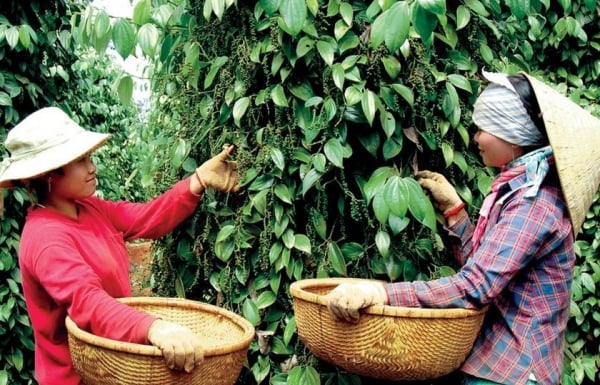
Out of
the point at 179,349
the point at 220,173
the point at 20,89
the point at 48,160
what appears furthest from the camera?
the point at 20,89

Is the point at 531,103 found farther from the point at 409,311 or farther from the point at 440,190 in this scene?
the point at 409,311

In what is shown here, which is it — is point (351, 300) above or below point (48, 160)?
below

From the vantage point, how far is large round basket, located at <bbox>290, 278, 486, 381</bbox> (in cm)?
135

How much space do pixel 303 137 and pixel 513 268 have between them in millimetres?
670

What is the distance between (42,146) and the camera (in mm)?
1752

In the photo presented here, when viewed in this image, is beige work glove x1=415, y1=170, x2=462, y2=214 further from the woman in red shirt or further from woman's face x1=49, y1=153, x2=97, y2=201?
woman's face x1=49, y1=153, x2=97, y2=201

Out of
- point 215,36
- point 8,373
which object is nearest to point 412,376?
point 215,36

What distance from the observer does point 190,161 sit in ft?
6.68

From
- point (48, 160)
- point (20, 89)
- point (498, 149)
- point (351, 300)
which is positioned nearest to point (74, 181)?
point (48, 160)

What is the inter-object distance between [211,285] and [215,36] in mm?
731

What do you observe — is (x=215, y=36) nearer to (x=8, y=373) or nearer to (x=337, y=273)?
(x=337, y=273)

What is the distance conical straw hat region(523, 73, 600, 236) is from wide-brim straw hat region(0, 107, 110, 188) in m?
1.11

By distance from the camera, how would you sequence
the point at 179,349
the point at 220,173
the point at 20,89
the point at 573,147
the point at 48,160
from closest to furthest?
the point at 179,349 → the point at 573,147 → the point at 48,160 → the point at 220,173 → the point at 20,89

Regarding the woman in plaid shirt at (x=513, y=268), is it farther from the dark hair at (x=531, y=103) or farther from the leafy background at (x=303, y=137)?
the leafy background at (x=303, y=137)
